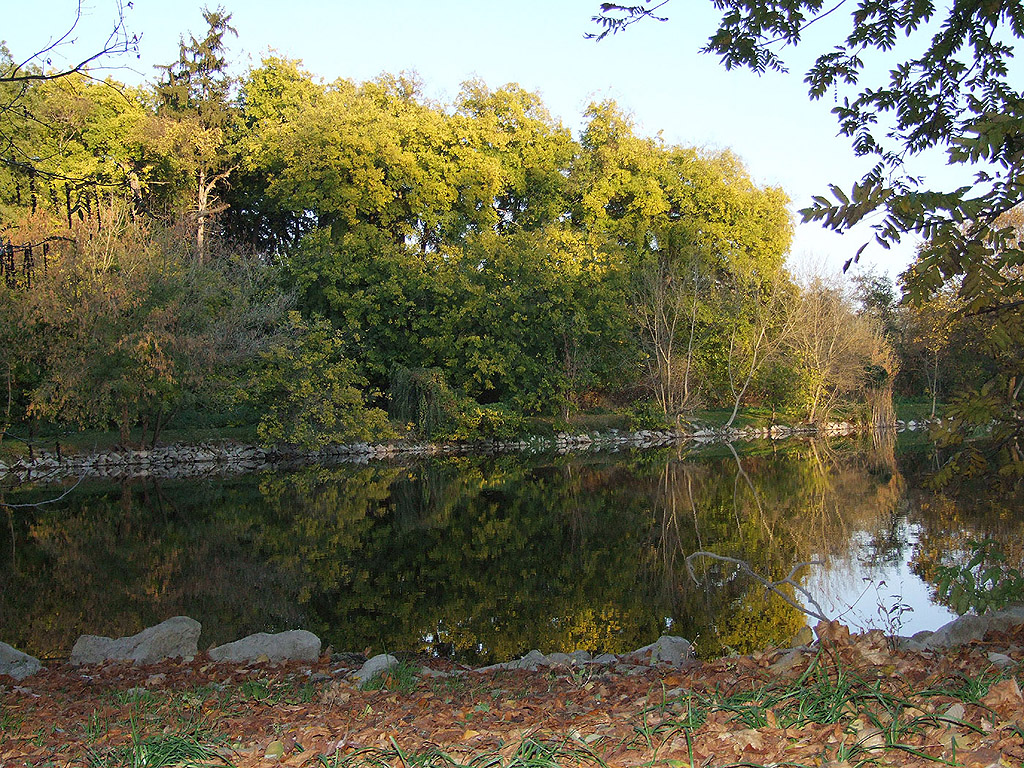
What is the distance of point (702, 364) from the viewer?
3016cm

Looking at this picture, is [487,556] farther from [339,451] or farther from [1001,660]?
[339,451]

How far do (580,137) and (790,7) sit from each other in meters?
28.3

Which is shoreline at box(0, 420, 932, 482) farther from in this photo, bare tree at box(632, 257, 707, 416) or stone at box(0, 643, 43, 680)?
stone at box(0, 643, 43, 680)

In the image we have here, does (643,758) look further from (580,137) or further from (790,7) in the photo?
(580,137)

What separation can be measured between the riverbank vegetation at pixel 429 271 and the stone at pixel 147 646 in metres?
14.3

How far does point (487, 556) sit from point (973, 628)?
634cm

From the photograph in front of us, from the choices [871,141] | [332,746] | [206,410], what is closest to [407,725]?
[332,746]

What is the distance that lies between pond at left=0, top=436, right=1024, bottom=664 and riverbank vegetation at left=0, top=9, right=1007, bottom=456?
18.2ft

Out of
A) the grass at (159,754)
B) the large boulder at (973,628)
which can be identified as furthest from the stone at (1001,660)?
the grass at (159,754)

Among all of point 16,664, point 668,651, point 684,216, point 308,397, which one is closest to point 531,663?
point 668,651

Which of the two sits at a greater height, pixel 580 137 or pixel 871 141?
pixel 580 137

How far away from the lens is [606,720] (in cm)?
327

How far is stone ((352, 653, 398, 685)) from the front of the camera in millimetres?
5307

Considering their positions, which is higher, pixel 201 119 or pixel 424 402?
pixel 201 119
